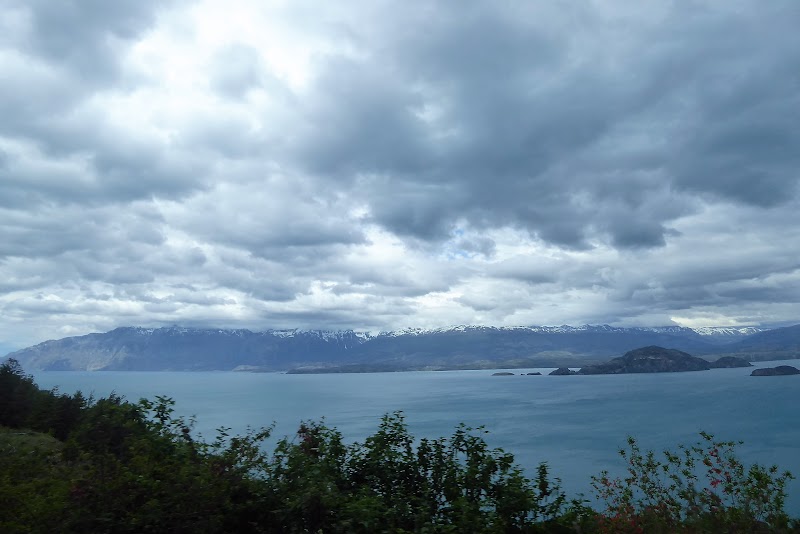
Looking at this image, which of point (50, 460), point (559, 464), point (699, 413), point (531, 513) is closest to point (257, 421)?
point (559, 464)

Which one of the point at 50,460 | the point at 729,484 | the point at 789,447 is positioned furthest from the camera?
the point at 789,447

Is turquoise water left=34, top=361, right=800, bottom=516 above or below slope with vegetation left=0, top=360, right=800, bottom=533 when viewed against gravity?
below

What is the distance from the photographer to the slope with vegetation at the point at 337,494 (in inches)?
340

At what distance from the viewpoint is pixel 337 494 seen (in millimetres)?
9258

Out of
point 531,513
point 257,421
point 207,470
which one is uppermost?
point 207,470

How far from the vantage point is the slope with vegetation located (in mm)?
8641

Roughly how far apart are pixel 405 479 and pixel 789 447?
286ft

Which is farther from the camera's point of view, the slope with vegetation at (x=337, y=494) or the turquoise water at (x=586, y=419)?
the turquoise water at (x=586, y=419)

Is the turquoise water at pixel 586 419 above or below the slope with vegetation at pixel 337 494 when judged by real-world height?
below

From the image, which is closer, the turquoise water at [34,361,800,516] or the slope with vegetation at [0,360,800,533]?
the slope with vegetation at [0,360,800,533]

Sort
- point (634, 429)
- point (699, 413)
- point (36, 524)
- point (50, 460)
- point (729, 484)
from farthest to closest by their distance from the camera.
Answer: point (699, 413) < point (634, 429) < point (50, 460) < point (729, 484) < point (36, 524)

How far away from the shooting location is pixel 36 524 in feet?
27.3

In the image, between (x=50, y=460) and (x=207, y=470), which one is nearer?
(x=207, y=470)

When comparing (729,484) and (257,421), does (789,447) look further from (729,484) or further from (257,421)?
(257,421)
